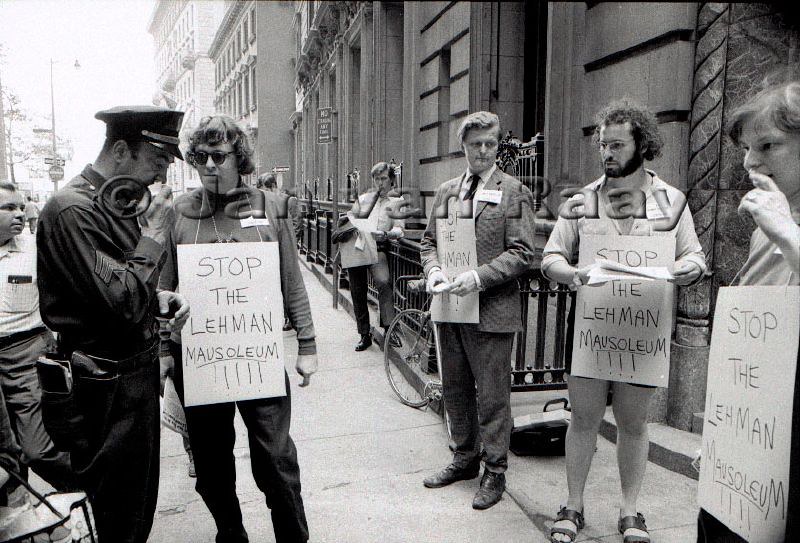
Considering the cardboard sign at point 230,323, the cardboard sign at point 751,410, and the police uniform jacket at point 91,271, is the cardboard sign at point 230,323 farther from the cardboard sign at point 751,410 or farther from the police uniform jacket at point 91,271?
the cardboard sign at point 751,410

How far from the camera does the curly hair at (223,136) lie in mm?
2703

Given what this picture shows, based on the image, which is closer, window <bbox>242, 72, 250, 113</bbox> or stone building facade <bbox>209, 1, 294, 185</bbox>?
stone building facade <bbox>209, 1, 294, 185</bbox>

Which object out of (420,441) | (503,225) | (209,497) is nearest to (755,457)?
(503,225)

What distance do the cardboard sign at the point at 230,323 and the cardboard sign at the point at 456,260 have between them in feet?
4.00

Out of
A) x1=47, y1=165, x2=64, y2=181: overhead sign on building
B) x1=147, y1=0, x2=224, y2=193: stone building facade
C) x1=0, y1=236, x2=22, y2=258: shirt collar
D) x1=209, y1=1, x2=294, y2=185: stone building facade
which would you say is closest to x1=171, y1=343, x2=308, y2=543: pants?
x1=0, y1=236, x2=22, y2=258: shirt collar

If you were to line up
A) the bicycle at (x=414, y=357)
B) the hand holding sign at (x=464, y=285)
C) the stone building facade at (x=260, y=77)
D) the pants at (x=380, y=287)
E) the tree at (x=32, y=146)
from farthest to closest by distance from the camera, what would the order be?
the tree at (x=32, y=146)
the stone building facade at (x=260, y=77)
the pants at (x=380, y=287)
the bicycle at (x=414, y=357)
the hand holding sign at (x=464, y=285)

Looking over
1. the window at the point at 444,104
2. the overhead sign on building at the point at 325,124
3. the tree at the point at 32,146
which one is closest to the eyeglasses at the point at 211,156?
the window at the point at 444,104

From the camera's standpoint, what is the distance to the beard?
2969mm

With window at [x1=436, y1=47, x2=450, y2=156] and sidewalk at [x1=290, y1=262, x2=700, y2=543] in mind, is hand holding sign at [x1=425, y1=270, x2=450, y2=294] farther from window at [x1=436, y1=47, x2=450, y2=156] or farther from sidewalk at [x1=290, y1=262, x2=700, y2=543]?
window at [x1=436, y1=47, x2=450, y2=156]

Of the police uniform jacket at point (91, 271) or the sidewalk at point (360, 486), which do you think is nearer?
the police uniform jacket at point (91, 271)

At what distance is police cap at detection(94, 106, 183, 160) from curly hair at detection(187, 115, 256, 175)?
230 mm

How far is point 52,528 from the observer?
1984 millimetres

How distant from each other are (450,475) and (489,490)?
34 centimetres

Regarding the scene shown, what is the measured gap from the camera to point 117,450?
2447 millimetres
